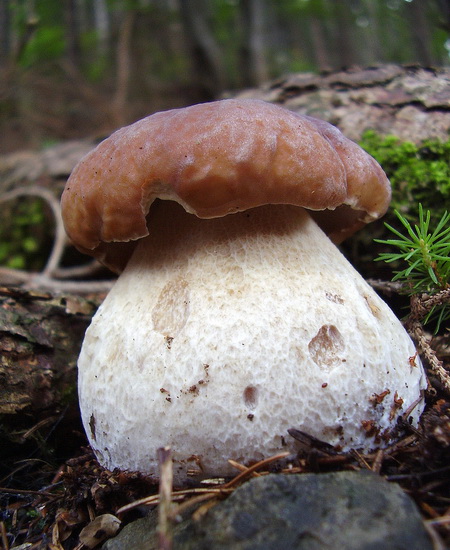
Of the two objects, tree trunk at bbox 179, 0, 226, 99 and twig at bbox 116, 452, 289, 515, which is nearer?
twig at bbox 116, 452, 289, 515

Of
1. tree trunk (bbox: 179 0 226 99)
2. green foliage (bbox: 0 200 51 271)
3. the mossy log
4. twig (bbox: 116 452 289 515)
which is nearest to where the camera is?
twig (bbox: 116 452 289 515)

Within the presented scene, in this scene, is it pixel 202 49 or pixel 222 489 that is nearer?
pixel 222 489

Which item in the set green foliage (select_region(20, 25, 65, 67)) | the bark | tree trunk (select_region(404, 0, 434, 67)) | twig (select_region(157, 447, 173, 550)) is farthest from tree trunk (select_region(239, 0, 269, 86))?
twig (select_region(157, 447, 173, 550))

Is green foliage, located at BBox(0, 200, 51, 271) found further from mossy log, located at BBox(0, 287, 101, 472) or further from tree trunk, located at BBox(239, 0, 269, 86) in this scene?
tree trunk, located at BBox(239, 0, 269, 86)

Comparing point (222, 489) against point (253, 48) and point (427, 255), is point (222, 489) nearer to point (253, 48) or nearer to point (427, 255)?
point (427, 255)

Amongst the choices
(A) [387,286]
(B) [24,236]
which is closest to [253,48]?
(B) [24,236]

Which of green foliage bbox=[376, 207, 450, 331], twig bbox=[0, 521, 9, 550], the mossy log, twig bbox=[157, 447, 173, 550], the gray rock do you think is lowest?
twig bbox=[0, 521, 9, 550]

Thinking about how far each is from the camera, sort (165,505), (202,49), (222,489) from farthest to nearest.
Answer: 1. (202,49)
2. (222,489)
3. (165,505)
